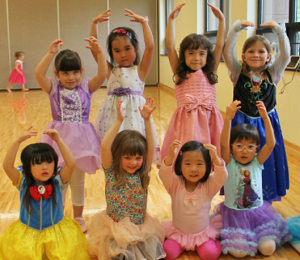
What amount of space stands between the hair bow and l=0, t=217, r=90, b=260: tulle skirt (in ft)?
0.52

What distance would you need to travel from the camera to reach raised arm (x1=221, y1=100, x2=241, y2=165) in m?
1.95

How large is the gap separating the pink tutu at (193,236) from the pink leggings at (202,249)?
21 mm

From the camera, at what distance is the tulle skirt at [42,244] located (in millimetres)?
Answer: 1785

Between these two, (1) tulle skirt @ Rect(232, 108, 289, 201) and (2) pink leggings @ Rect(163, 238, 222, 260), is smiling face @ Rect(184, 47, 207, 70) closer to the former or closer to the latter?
(1) tulle skirt @ Rect(232, 108, 289, 201)

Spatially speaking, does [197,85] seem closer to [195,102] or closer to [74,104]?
[195,102]

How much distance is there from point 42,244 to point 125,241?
407 mm

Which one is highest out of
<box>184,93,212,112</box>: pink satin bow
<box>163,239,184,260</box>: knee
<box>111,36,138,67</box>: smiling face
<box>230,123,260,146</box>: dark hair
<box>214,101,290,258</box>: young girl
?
<box>111,36,138,67</box>: smiling face

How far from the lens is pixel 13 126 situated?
5.41m

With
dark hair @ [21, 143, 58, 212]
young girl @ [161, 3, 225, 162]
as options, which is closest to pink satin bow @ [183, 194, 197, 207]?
young girl @ [161, 3, 225, 162]

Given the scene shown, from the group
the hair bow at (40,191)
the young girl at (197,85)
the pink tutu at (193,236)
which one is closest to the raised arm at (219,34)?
the young girl at (197,85)

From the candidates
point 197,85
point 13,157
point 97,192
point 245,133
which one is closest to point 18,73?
point 97,192

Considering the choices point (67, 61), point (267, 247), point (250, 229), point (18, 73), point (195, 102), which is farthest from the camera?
point (18, 73)

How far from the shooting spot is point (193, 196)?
1980 millimetres

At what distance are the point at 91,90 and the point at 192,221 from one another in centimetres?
98
